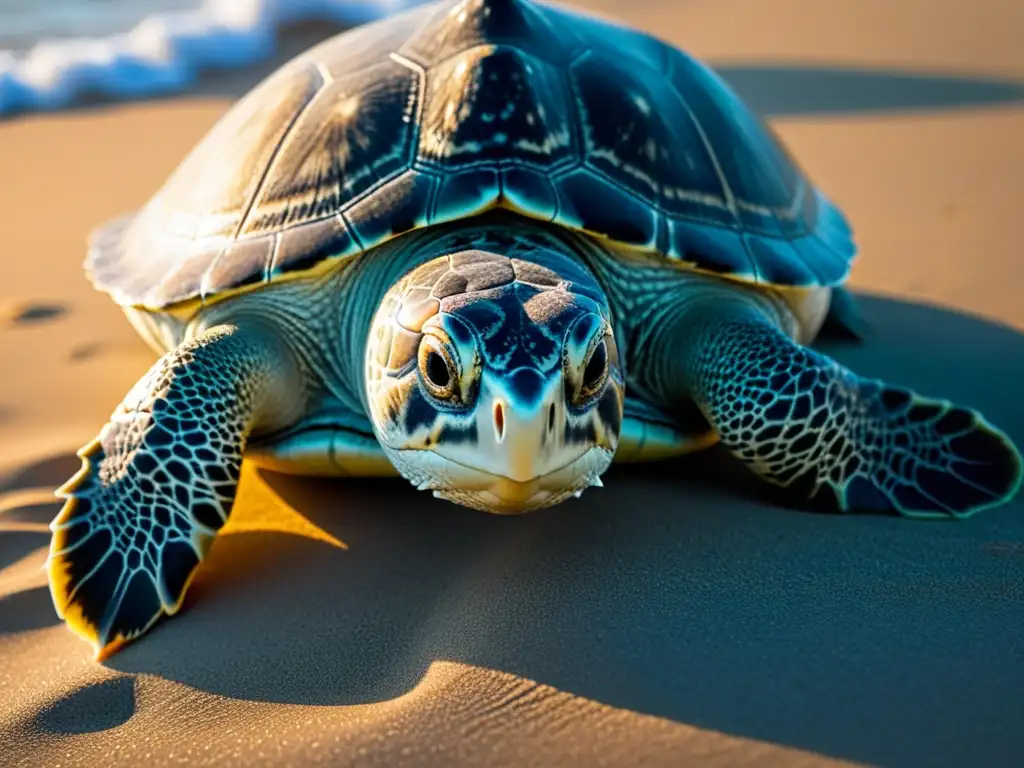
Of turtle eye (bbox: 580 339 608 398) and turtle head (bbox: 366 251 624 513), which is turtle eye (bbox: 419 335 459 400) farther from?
turtle eye (bbox: 580 339 608 398)

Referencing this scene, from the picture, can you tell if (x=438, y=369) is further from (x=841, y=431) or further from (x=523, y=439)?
(x=841, y=431)

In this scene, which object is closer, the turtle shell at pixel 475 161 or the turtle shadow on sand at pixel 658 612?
the turtle shadow on sand at pixel 658 612

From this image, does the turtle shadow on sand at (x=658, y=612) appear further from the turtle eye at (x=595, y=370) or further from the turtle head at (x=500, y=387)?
the turtle eye at (x=595, y=370)

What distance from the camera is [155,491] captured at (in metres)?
2.35

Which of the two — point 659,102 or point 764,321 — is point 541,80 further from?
point 764,321

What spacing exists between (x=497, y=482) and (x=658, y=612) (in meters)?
0.43

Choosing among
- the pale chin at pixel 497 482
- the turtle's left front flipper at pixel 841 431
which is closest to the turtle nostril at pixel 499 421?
the pale chin at pixel 497 482

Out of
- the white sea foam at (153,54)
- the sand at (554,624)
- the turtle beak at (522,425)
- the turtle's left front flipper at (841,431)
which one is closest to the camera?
the sand at (554,624)

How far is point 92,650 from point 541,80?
1895 mm

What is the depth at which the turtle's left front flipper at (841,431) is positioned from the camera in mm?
2553

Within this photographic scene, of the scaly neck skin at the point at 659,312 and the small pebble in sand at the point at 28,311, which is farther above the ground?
the scaly neck skin at the point at 659,312

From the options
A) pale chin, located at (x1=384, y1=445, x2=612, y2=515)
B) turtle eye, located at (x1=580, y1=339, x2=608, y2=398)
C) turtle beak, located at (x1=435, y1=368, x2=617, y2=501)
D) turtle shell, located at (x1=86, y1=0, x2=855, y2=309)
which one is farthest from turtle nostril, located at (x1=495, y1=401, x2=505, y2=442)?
turtle shell, located at (x1=86, y1=0, x2=855, y2=309)

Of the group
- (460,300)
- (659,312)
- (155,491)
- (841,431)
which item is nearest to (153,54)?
(659,312)

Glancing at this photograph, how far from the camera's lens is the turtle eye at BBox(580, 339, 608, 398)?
200 centimetres
